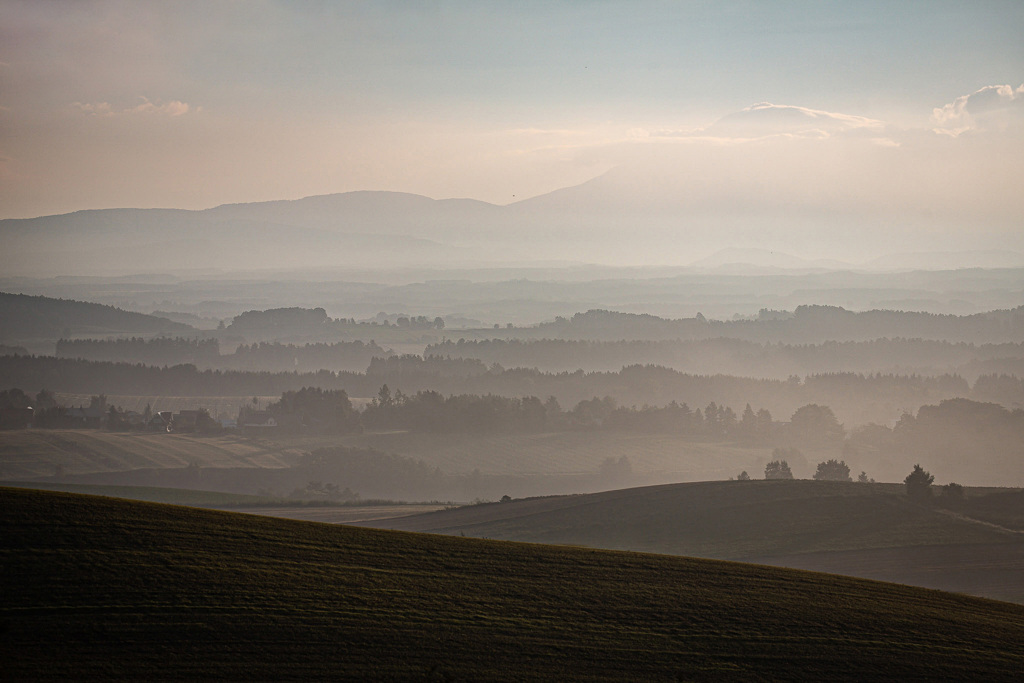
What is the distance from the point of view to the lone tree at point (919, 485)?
72938 millimetres

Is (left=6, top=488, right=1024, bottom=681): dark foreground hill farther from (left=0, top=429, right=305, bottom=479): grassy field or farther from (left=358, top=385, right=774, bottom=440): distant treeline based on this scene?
(left=358, top=385, right=774, bottom=440): distant treeline

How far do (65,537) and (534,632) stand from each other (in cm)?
1729

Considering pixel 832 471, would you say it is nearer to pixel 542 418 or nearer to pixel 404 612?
pixel 542 418

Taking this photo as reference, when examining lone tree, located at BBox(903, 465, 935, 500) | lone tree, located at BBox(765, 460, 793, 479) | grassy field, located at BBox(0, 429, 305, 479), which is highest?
lone tree, located at BBox(903, 465, 935, 500)

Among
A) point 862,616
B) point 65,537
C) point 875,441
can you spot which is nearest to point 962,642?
point 862,616

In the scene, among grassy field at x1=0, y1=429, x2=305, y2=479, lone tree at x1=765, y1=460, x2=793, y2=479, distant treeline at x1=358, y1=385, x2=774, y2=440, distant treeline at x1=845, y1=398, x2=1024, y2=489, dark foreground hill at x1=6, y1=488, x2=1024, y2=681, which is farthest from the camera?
distant treeline at x1=358, y1=385, x2=774, y2=440

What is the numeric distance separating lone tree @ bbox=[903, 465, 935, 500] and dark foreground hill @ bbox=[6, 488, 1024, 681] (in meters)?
37.9

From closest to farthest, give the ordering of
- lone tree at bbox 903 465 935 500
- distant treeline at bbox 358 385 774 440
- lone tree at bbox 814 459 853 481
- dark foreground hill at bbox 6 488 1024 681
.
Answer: dark foreground hill at bbox 6 488 1024 681 → lone tree at bbox 903 465 935 500 → lone tree at bbox 814 459 853 481 → distant treeline at bbox 358 385 774 440

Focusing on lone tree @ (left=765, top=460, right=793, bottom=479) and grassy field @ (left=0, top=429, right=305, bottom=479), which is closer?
lone tree @ (left=765, top=460, right=793, bottom=479)

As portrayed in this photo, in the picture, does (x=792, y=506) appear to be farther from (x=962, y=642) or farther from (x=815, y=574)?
(x=962, y=642)

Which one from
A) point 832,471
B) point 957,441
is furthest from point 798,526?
point 957,441

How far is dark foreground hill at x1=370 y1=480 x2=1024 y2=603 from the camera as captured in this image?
5581 centimetres

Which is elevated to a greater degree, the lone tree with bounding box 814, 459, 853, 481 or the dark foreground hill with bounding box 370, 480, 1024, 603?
the lone tree with bounding box 814, 459, 853, 481

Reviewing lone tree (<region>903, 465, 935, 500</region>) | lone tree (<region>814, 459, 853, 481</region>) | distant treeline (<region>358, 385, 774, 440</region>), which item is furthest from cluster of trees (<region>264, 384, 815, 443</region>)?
lone tree (<region>903, 465, 935, 500</region>)
